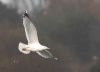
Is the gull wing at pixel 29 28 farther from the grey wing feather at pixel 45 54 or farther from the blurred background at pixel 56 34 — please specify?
the blurred background at pixel 56 34

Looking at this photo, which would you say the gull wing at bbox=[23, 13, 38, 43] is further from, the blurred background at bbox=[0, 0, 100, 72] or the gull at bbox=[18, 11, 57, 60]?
the blurred background at bbox=[0, 0, 100, 72]

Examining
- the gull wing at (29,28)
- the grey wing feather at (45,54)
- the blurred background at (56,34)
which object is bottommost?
the grey wing feather at (45,54)

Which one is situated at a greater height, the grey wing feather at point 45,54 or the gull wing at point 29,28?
the gull wing at point 29,28

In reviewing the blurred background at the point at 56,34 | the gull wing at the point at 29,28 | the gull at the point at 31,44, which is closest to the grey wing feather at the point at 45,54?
the gull at the point at 31,44

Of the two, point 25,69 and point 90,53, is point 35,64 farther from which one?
A: point 90,53

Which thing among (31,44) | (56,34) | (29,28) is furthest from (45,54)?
(56,34)

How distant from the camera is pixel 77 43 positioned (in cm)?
1820

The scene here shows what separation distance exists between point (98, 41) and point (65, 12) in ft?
6.03

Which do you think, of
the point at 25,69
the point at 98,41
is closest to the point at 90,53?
the point at 98,41

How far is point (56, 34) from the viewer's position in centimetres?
1811

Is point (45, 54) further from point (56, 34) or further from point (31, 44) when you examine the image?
point (56, 34)

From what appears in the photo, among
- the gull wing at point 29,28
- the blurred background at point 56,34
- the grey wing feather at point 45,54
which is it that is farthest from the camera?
the blurred background at point 56,34

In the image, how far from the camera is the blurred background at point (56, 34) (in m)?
13.5

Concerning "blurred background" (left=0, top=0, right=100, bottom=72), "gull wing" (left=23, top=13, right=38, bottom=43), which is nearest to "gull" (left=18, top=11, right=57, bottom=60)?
"gull wing" (left=23, top=13, right=38, bottom=43)
